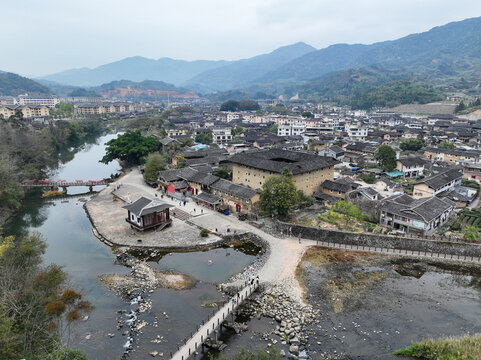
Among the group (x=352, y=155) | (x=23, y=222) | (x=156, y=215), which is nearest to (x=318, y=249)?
(x=156, y=215)

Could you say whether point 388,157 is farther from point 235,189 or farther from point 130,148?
point 130,148

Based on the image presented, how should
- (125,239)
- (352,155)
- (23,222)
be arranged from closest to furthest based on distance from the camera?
(125,239)
(23,222)
(352,155)

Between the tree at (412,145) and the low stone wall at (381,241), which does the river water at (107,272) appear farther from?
the tree at (412,145)

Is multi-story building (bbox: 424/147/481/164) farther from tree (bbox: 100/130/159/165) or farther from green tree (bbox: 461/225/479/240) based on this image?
tree (bbox: 100/130/159/165)

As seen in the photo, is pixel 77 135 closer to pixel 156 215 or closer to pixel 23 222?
pixel 23 222

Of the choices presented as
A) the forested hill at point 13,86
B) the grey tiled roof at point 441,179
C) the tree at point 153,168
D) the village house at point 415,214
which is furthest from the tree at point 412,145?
the forested hill at point 13,86

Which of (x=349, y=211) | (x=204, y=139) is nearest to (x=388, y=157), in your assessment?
(x=349, y=211)
